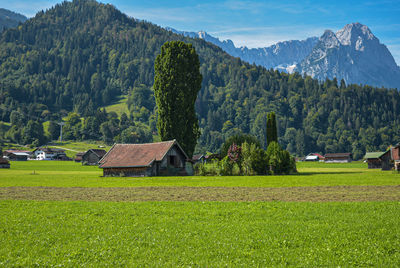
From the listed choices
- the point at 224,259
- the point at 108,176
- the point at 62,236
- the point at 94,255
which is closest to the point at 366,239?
the point at 224,259

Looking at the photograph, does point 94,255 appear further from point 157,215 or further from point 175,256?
point 157,215

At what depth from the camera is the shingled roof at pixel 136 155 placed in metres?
68.5

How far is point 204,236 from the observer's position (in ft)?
49.9

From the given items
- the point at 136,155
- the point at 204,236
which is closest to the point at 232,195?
the point at 204,236

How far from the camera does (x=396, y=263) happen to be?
1180cm

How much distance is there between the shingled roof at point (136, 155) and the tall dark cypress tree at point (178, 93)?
358 cm

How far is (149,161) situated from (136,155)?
4.87m

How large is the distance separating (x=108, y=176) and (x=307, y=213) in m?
53.4

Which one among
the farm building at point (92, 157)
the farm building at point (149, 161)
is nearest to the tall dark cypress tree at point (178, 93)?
the farm building at point (149, 161)

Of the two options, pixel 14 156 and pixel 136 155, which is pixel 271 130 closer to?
pixel 136 155

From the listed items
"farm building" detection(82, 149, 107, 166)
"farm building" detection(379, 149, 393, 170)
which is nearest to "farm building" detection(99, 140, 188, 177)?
"farm building" detection(379, 149, 393, 170)

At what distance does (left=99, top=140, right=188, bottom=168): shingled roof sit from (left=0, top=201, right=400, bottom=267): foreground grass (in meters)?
45.7

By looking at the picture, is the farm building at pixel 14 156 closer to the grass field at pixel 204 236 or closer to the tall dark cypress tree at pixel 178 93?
the tall dark cypress tree at pixel 178 93

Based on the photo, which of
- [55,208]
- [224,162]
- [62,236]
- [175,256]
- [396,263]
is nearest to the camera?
[396,263]
